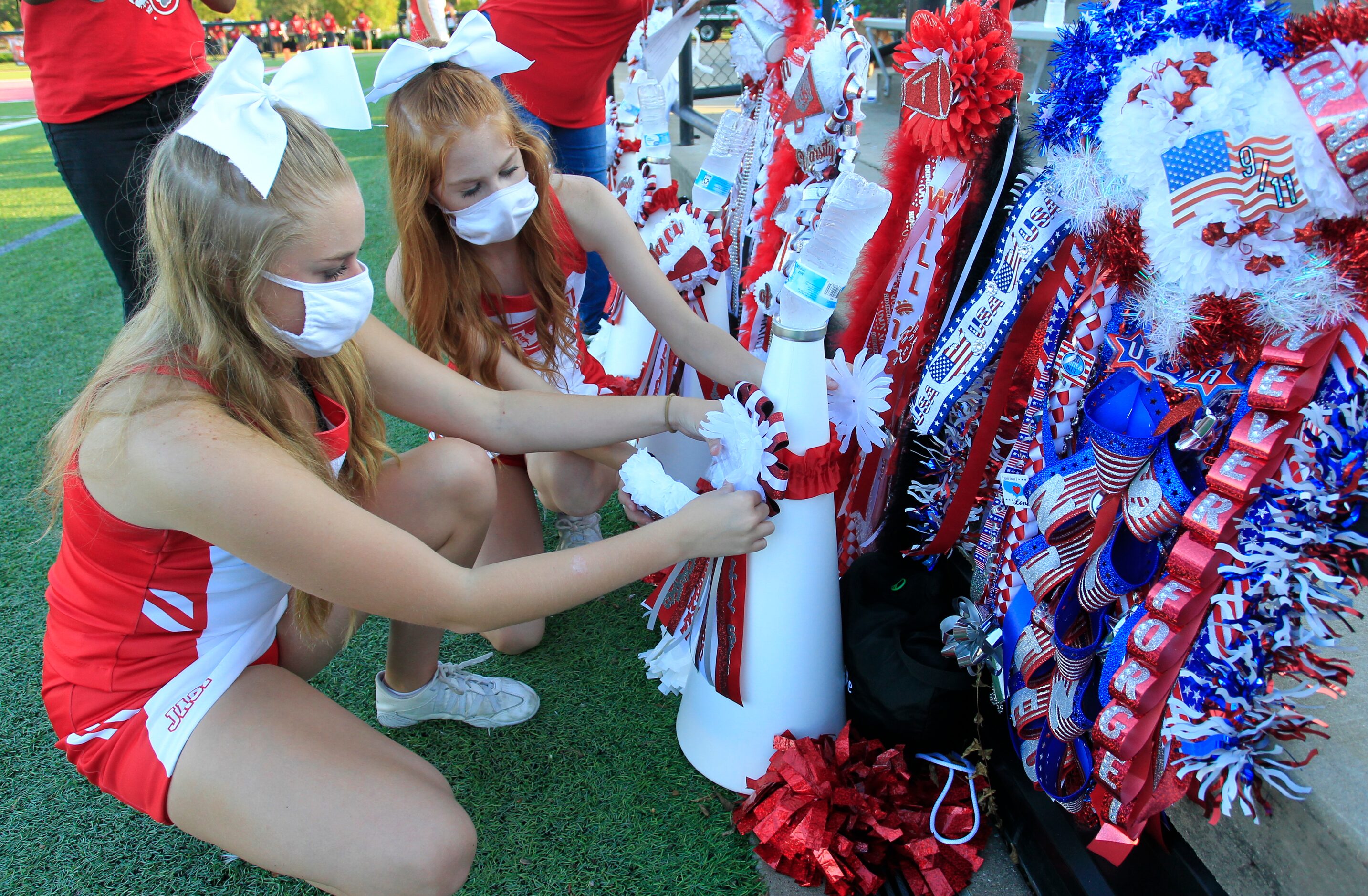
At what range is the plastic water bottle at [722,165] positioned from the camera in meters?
2.12

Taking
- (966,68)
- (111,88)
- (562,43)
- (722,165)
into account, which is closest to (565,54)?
(562,43)

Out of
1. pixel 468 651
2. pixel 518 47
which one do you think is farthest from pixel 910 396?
pixel 518 47

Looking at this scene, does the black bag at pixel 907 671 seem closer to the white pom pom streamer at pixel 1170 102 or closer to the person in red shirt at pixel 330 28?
the white pom pom streamer at pixel 1170 102

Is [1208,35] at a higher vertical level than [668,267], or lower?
higher

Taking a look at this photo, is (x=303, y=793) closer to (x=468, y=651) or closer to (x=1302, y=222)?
(x=468, y=651)

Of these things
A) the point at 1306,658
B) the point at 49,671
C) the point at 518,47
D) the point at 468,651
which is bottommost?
the point at 468,651

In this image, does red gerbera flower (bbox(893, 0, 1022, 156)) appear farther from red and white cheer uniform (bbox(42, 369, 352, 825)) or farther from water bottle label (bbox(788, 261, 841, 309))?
red and white cheer uniform (bbox(42, 369, 352, 825))

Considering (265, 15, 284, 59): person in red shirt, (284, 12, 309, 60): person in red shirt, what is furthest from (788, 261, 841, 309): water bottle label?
(284, 12, 309, 60): person in red shirt

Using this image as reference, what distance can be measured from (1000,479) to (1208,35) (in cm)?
64

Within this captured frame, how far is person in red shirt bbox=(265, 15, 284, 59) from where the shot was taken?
2853 centimetres

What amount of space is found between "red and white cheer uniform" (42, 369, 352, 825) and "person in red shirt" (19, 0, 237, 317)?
97cm

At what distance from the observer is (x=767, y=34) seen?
1.89 meters

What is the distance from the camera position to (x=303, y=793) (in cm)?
113

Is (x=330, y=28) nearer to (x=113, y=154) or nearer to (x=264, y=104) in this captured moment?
(x=113, y=154)
